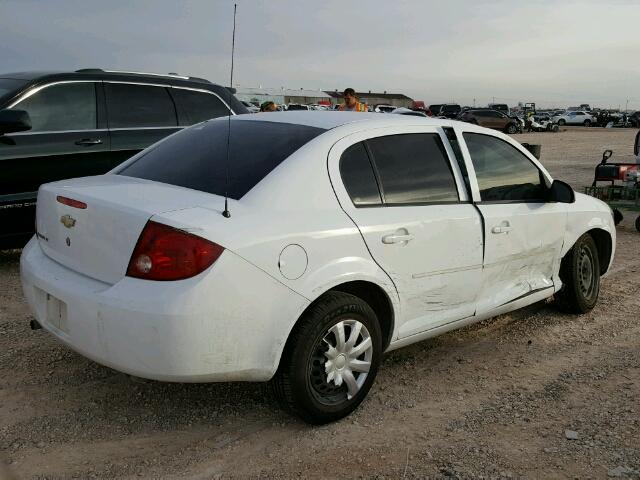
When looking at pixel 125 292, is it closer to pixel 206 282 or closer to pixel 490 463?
pixel 206 282

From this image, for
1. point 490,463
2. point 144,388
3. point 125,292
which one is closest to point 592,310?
point 490,463

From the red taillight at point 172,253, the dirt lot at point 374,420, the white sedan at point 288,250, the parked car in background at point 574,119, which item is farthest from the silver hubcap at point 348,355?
the parked car in background at point 574,119

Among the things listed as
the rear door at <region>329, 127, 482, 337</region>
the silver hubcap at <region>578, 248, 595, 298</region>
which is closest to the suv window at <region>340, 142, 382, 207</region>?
the rear door at <region>329, 127, 482, 337</region>

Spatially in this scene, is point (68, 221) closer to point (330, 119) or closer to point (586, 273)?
point (330, 119)

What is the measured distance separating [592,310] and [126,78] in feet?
16.0

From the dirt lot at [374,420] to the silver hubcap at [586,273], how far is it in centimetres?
62

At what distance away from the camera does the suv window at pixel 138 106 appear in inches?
254

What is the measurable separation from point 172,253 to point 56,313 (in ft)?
2.61

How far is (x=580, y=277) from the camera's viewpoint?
507cm

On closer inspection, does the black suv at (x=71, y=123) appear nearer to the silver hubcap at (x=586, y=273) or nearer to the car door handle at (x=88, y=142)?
the car door handle at (x=88, y=142)

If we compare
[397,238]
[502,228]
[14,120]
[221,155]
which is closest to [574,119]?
[502,228]

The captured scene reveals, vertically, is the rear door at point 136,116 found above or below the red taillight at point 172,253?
above

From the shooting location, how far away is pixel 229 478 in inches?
112

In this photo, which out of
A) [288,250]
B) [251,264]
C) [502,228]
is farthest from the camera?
[502,228]
